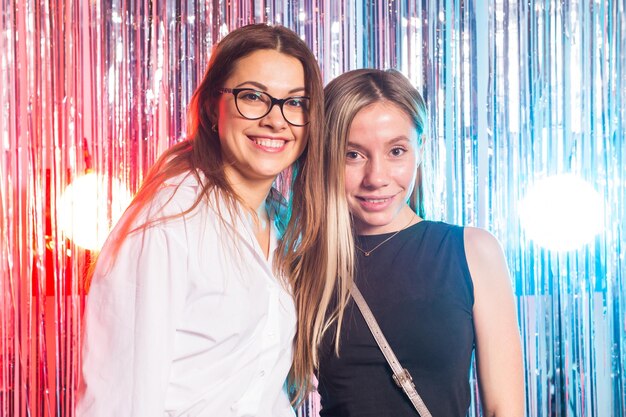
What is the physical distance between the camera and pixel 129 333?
Answer: 1.06 metres

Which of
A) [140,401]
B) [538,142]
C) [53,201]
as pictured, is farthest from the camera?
[538,142]

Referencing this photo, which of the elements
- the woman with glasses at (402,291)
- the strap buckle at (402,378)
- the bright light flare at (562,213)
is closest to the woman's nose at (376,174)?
the woman with glasses at (402,291)

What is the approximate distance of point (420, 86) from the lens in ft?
6.25

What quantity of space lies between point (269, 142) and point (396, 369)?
0.52 m

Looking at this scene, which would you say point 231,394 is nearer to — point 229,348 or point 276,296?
point 229,348

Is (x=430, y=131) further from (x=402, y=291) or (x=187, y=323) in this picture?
(x=187, y=323)

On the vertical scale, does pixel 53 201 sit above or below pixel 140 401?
above

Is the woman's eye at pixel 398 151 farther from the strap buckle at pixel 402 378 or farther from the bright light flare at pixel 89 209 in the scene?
the bright light flare at pixel 89 209

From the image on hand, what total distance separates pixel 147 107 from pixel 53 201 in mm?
370

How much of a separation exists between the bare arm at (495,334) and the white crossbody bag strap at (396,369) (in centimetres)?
15

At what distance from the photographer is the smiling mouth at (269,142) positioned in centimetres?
129

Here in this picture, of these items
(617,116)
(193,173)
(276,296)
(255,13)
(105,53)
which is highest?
(255,13)

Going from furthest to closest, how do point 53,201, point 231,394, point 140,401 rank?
1. point 53,201
2. point 231,394
3. point 140,401

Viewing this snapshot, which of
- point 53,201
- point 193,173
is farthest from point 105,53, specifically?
point 193,173
